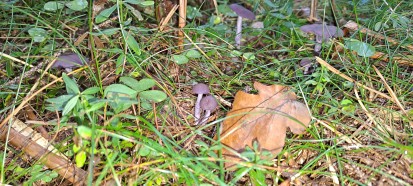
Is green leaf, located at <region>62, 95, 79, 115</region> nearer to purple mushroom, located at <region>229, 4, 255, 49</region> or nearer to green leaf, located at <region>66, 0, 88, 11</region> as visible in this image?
green leaf, located at <region>66, 0, 88, 11</region>

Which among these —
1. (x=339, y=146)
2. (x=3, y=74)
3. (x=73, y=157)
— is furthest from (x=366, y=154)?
(x=3, y=74)

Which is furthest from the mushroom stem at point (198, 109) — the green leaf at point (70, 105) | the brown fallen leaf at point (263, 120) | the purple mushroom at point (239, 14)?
the purple mushroom at point (239, 14)

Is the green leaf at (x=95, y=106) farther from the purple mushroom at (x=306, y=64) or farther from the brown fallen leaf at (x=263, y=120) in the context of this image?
the purple mushroom at (x=306, y=64)

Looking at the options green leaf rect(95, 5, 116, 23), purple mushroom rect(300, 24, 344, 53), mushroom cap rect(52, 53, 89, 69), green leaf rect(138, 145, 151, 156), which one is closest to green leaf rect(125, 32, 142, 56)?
green leaf rect(95, 5, 116, 23)

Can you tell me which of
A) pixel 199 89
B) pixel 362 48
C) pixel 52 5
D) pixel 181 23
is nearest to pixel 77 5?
pixel 52 5

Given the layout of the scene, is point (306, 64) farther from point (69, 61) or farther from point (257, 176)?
point (69, 61)

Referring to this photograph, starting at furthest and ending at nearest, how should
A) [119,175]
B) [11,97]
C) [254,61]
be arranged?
[254,61], [11,97], [119,175]

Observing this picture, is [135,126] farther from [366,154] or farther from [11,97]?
[366,154]
